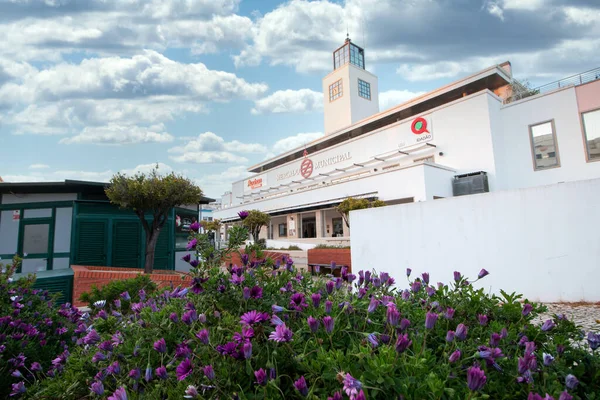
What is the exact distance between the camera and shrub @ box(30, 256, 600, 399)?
3.32 feet

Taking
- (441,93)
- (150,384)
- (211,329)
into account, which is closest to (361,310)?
(211,329)

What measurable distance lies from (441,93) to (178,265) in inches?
796

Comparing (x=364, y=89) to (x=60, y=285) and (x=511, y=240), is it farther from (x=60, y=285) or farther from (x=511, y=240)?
(x=60, y=285)

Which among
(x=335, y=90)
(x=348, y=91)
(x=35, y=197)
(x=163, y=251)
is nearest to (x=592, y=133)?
(x=163, y=251)

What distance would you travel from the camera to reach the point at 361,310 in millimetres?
1545

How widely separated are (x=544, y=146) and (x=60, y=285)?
2100cm

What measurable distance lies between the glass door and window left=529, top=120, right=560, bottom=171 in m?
21.4

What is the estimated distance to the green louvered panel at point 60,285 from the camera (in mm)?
6051

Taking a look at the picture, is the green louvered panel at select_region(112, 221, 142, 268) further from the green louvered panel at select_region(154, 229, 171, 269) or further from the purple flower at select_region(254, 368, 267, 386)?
the purple flower at select_region(254, 368, 267, 386)

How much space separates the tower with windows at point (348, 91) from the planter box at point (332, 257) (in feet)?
77.3

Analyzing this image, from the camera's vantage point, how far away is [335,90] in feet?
118

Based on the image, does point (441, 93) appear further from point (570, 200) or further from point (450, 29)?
point (570, 200)

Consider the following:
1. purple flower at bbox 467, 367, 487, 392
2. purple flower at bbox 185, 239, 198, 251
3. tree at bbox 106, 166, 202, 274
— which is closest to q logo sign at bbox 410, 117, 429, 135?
tree at bbox 106, 166, 202, 274

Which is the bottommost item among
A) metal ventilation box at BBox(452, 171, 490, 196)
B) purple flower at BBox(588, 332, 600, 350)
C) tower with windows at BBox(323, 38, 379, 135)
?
purple flower at BBox(588, 332, 600, 350)
